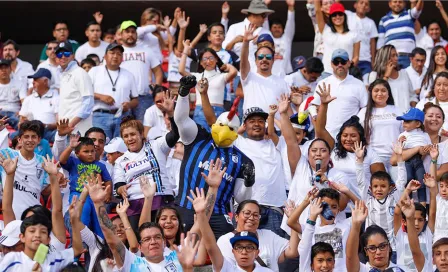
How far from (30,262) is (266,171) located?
3.45m

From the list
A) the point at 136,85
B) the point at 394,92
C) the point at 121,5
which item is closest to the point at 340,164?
the point at 394,92

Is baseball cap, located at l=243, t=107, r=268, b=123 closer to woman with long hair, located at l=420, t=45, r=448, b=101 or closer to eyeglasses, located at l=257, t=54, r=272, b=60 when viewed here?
eyeglasses, located at l=257, t=54, r=272, b=60

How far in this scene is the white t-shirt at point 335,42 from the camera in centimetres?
1659

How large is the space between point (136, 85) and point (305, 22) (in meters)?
6.81

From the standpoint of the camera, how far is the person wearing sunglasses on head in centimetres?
1434

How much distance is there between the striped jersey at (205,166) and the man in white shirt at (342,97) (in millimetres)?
2992

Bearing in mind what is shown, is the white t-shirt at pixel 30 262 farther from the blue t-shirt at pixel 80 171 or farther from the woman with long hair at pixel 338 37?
the woman with long hair at pixel 338 37

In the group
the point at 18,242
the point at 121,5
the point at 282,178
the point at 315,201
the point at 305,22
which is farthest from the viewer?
the point at 305,22

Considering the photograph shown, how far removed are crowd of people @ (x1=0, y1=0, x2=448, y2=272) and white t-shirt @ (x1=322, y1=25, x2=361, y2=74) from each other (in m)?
0.03

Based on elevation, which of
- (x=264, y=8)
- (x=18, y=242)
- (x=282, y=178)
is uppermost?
(x=264, y=8)

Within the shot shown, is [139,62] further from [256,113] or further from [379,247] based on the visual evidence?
[379,247]

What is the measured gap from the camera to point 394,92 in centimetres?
1541

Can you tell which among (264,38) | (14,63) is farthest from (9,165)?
(14,63)

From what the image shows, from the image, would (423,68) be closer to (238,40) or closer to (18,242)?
(238,40)
